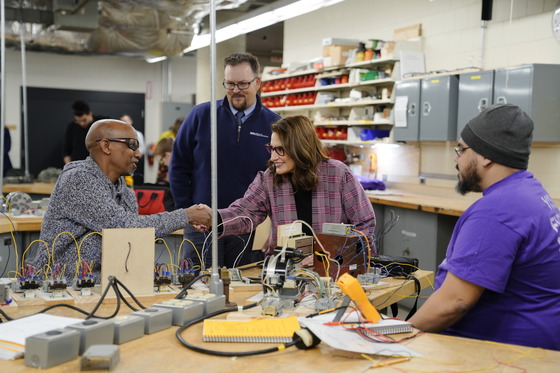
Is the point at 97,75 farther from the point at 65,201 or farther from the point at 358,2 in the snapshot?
the point at 65,201

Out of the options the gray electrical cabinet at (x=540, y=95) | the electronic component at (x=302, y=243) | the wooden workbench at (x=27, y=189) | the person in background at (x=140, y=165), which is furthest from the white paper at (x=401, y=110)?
the electronic component at (x=302, y=243)

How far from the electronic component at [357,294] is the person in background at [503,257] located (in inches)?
6.9

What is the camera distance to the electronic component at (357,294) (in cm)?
178

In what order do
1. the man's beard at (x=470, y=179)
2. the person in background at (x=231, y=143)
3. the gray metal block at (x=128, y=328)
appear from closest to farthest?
1. the gray metal block at (x=128, y=328)
2. the man's beard at (x=470, y=179)
3. the person in background at (x=231, y=143)

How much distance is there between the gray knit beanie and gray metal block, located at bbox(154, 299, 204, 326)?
104cm

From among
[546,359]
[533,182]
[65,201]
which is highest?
[533,182]

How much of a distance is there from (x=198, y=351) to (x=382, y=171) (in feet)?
19.1

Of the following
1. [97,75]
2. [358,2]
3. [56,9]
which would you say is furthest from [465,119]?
[97,75]

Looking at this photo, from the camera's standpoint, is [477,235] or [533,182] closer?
[477,235]

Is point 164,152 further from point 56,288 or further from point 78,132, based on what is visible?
point 56,288

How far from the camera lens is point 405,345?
68.3 inches

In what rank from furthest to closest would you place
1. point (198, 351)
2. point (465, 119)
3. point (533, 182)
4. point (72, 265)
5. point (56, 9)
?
point (56, 9) → point (465, 119) → point (72, 265) → point (533, 182) → point (198, 351)

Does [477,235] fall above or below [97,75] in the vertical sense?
below

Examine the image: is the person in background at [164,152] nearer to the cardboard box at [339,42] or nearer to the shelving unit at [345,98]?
the shelving unit at [345,98]
